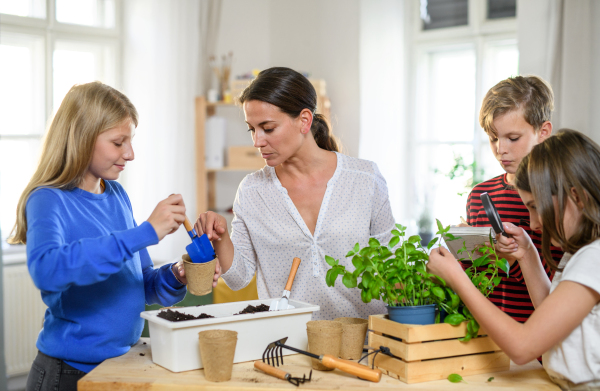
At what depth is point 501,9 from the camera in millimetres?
3588

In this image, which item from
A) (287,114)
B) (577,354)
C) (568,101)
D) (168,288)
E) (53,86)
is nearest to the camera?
(577,354)

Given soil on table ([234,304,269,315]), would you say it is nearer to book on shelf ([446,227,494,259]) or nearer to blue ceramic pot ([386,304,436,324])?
blue ceramic pot ([386,304,436,324])

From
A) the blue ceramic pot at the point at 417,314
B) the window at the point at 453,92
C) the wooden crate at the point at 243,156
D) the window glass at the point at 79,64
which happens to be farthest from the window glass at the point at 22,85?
the blue ceramic pot at the point at 417,314

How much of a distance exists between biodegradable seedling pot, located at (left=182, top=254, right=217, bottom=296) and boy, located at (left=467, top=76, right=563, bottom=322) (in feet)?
3.10

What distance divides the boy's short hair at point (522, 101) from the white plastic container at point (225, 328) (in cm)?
85

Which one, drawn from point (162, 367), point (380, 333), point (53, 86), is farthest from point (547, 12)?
point (53, 86)

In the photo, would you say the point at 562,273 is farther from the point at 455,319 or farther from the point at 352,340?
the point at 352,340

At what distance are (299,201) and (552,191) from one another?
813 millimetres

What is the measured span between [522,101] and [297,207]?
30.5 inches

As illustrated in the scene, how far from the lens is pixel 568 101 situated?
115 inches

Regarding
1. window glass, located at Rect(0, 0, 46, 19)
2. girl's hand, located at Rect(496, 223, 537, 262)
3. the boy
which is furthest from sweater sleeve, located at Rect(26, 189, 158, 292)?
window glass, located at Rect(0, 0, 46, 19)

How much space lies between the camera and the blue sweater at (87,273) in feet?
3.92

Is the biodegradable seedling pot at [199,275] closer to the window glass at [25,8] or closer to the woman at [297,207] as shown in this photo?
the woman at [297,207]

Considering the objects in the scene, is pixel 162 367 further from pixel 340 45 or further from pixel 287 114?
pixel 340 45
